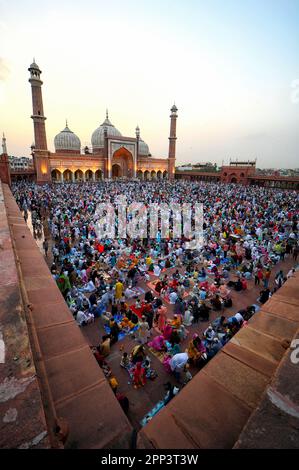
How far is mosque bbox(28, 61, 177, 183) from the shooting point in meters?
32.8

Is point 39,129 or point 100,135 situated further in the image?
point 100,135

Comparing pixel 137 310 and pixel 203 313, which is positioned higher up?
pixel 203 313

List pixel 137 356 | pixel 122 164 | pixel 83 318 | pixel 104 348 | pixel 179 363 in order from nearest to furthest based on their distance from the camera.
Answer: pixel 179 363, pixel 137 356, pixel 104 348, pixel 83 318, pixel 122 164

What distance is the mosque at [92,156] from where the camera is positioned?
3278 cm

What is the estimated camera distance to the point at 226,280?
779 centimetres

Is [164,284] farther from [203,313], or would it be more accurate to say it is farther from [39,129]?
[39,129]

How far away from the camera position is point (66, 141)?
4138cm

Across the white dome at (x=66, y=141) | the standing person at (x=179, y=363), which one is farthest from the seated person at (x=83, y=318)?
the white dome at (x=66, y=141)

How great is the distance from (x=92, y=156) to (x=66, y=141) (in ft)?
20.4

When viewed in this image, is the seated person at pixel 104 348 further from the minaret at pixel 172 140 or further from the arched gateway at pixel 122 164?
the minaret at pixel 172 140

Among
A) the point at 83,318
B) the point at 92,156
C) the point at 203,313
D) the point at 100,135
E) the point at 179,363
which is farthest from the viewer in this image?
the point at 100,135

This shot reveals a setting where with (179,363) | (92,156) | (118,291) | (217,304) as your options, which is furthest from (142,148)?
(179,363)

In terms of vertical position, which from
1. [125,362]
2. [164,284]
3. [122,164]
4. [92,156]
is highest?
[92,156]

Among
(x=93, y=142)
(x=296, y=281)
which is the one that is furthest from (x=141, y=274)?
(x=93, y=142)
